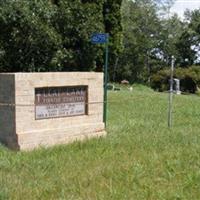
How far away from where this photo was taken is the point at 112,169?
862 centimetres

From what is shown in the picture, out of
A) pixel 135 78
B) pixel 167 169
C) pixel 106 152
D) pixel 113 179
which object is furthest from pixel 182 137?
pixel 135 78

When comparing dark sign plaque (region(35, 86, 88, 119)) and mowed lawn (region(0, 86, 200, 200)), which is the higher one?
dark sign plaque (region(35, 86, 88, 119))

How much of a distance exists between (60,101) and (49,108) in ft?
1.14

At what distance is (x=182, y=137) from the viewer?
1193 cm

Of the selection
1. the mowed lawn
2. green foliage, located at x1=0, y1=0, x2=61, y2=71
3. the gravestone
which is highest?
green foliage, located at x1=0, y1=0, x2=61, y2=71

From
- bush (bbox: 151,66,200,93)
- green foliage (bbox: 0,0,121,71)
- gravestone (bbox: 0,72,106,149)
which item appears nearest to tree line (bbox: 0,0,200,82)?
green foliage (bbox: 0,0,121,71)

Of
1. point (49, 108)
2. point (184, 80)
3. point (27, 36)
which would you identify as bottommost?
point (184, 80)

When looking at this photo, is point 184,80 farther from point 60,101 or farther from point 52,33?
point 60,101

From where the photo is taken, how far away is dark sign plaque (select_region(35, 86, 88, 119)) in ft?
36.0

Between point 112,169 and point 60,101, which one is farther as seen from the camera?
point 60,101

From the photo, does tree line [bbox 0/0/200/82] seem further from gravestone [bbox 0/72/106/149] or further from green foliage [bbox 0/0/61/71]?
gravestone [bbox 0/72/106/149]

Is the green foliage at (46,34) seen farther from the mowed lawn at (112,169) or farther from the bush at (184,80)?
the bush at (184,80)

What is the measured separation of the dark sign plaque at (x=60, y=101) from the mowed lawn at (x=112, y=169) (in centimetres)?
77

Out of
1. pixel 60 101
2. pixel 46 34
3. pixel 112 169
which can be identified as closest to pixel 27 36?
pixel 46 34
